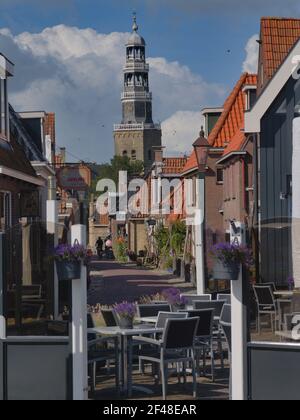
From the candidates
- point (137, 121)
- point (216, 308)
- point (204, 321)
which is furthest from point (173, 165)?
point (137, 121)

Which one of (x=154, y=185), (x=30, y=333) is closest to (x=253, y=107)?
(x=30, y=333)

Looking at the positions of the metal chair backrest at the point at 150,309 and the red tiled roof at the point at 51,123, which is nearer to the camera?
the metal chair backrest at the point at 150,309

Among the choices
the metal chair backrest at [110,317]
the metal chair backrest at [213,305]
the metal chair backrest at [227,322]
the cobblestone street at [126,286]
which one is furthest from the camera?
the cobblestone street at [126,286]

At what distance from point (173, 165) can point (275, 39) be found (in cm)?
3647

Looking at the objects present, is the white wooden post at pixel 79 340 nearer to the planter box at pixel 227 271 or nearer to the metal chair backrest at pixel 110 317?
the planter box at pixel 227 271

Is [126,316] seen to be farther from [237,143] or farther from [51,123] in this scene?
[51,123]

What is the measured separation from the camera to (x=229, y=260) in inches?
412

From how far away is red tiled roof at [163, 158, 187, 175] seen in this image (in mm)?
65625

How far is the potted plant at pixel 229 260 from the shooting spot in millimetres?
10469

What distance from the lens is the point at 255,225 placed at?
12.5 m

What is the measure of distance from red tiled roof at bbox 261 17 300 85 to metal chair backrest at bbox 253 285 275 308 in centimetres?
1774

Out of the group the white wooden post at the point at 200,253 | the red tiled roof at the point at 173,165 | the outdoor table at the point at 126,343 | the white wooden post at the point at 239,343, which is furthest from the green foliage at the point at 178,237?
the white wooden post at the point at 239,343

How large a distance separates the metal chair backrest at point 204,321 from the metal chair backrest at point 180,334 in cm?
80

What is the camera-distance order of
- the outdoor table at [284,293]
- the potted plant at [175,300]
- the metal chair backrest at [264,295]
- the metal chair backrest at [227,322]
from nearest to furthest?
the metal chair backrest at [227,322] < the metal chair backrest at [264,295] < the outdoor table at [284,293] < the potted plant at [175,300]
